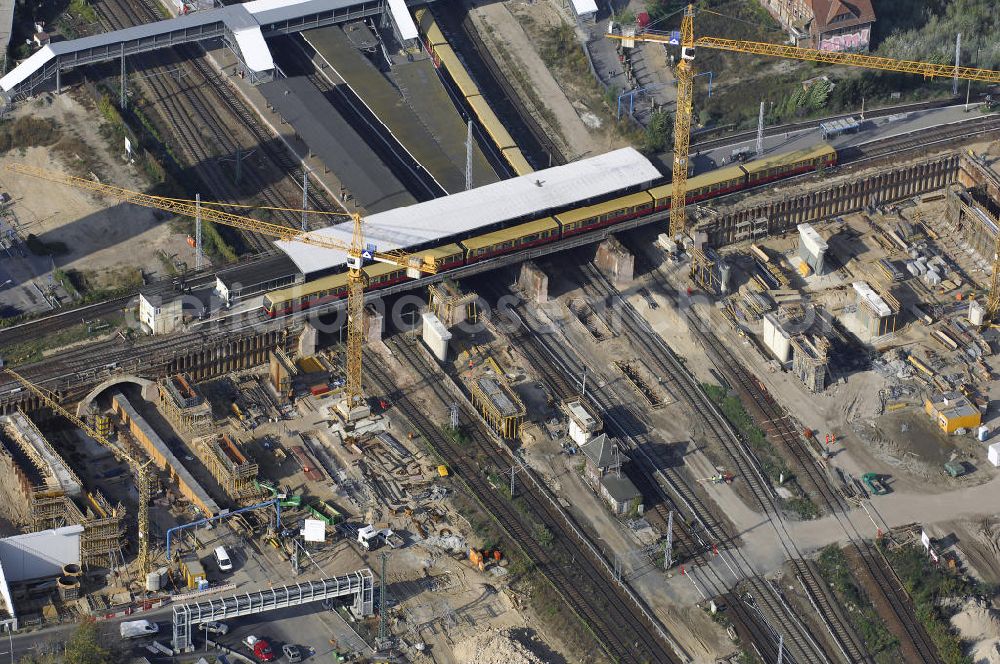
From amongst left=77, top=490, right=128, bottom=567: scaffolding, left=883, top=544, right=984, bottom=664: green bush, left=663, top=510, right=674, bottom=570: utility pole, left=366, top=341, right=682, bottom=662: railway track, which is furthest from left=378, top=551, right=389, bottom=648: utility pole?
left=883, top=544, right=984, bottom=664: green bush

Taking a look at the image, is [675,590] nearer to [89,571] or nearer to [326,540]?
[326,540]

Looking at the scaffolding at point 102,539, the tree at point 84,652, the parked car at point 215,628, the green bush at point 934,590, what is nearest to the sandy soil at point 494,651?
the parked car at point 215,628

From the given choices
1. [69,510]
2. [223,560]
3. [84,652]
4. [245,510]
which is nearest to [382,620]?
[223,560]

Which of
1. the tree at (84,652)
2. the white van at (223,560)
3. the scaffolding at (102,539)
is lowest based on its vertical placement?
the tree at (84,652)

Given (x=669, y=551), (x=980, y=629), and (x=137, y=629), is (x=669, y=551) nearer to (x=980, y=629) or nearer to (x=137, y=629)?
(x=980, y=629)

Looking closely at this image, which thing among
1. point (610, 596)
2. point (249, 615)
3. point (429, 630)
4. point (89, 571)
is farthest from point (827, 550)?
point (89, 571)

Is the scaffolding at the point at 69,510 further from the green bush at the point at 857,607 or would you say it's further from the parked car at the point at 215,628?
the green bush at the point at 857,607

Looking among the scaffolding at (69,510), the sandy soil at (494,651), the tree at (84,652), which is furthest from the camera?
the scaffolding at (69,510)

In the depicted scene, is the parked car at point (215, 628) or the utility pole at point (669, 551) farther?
the utility pole at point (669, 551)
